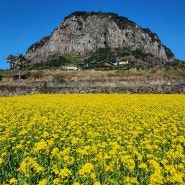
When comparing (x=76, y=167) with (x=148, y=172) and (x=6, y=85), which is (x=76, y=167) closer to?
(x=148, y=172)

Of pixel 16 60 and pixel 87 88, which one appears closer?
pixel 87 88

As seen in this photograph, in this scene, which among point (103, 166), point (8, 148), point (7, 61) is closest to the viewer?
point (103, 166)

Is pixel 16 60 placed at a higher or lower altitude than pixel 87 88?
higher

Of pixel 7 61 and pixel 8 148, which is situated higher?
pixel 7 61

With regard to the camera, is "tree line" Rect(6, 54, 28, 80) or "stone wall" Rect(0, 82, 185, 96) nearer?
"stone wall" Rect(0, 82, 185, 96)

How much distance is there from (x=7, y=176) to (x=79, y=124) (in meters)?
5.57

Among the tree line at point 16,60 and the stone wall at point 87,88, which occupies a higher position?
the tree line at point 16,60

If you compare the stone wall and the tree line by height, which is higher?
the tree line

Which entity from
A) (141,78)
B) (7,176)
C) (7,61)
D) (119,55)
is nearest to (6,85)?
(141,78)

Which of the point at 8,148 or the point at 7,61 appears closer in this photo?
the point at 8,148

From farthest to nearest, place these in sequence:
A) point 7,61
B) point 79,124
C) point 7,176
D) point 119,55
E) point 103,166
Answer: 1. point 119,55
2. point 7,61
3. point 79,124
4. point 7,176
5. point 103,166

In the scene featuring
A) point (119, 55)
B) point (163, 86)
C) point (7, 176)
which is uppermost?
point (119, 55)

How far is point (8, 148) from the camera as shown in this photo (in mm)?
Result: 9969

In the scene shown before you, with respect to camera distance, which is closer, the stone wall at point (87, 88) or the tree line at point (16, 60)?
the stone wall at point (87, 88)
